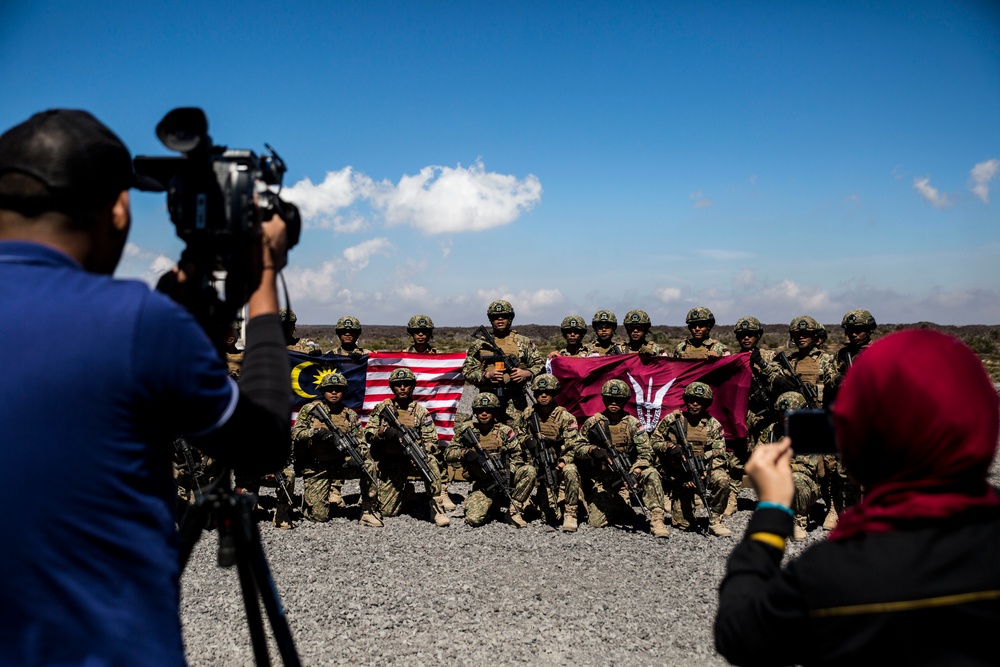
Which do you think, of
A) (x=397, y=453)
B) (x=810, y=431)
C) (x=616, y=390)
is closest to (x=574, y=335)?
(x=616, y=390)

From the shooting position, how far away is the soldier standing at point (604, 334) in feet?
36.9

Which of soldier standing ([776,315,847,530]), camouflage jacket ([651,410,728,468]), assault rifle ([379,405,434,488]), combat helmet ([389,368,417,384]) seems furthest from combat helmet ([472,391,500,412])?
soldier standing ([776,315,847,530])

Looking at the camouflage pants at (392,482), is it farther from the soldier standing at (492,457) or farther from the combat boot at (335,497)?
the combat boot at (335,497)

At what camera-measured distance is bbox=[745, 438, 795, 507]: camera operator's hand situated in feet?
6.05

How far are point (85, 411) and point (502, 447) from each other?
8.02 meters

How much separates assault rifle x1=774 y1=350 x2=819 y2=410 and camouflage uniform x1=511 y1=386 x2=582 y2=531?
2.85 meters

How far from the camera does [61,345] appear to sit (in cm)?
125

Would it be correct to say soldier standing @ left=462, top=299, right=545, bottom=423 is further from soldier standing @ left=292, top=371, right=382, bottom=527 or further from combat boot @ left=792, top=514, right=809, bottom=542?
combat boot @ left=792, top=514, right=809, bottom=542

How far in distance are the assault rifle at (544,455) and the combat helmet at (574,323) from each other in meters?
2.51

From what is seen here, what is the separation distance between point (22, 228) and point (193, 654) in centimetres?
442

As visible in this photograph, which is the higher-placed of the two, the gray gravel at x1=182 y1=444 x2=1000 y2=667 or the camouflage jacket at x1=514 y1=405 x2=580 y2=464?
the camouflage jacket at x1=514 y1=405 x2=580 y2=464

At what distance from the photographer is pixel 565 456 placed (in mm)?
8953

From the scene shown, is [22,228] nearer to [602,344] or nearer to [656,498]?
[656,498]

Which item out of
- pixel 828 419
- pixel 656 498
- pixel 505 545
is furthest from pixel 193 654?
pixel 656 498
